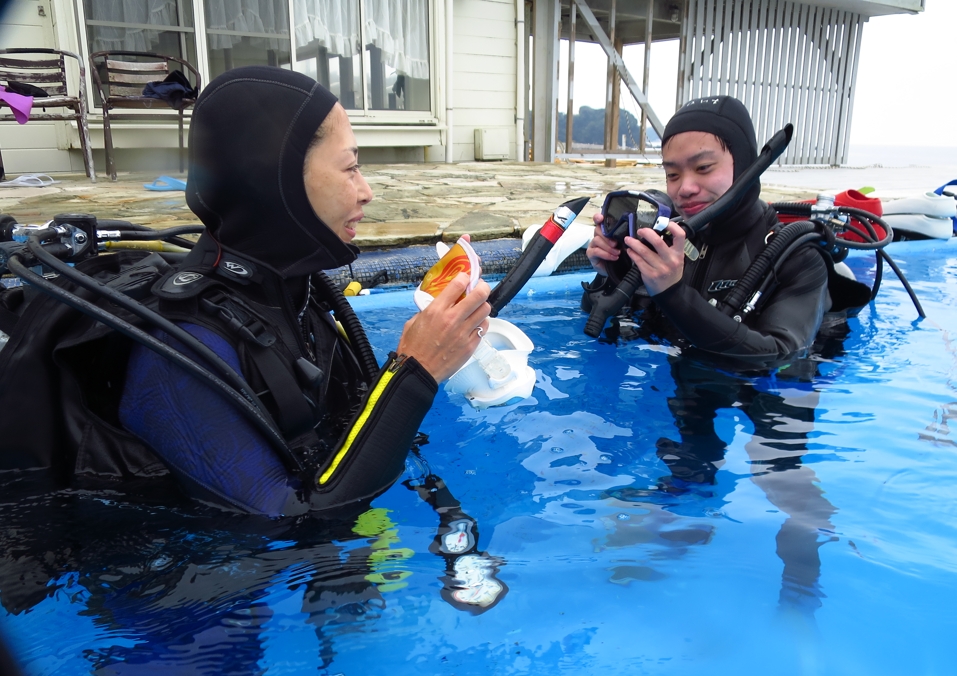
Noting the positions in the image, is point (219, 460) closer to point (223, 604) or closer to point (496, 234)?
point (223, 604)

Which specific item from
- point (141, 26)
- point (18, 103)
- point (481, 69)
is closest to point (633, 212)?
point (18, 103)

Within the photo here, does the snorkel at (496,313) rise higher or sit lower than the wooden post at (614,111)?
lower

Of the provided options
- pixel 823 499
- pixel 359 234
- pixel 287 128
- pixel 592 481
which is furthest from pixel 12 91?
pixel 823 499

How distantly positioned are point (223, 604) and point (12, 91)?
6.25 m

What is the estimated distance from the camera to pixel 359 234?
15.2 ft

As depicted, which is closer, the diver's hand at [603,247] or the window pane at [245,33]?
the diver's hand at [603,247]

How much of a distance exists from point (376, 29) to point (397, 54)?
15.8 inches

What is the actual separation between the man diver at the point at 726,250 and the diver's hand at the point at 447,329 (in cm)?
113

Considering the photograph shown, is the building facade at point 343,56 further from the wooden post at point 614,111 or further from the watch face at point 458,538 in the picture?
the watch face at point 458,538

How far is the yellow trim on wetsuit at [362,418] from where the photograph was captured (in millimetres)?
1565

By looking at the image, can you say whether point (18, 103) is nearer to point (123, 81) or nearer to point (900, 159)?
point (123, 81)

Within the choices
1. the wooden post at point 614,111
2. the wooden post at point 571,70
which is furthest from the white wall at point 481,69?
the wooden post at point 614,111

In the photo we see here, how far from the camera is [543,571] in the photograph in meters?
1.80

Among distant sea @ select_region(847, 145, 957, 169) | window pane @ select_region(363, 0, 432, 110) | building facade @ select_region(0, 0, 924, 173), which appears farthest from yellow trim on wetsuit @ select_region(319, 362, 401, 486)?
distant sea @ select_region(847, 145, 957, 169)
